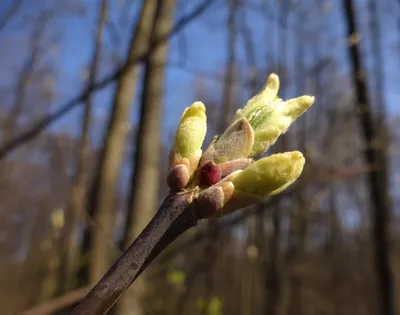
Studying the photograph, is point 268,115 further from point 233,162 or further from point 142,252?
point 142,252

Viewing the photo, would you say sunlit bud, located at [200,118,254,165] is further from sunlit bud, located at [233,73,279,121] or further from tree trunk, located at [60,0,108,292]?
tree trunk, located at [60,0,108,292]

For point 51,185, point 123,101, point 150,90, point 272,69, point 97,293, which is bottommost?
point 97,293

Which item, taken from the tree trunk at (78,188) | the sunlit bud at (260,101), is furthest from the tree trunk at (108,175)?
the sunlit bud at (260,101)

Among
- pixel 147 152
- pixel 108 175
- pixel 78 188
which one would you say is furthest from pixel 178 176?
pixel 78 188

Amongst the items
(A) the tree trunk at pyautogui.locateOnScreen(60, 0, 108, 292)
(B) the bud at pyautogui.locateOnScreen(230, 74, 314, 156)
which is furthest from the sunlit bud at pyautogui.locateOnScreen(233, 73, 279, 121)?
(A) the tree trunk at pyautogui.locateOnScreen(60, 0, 108, 292)

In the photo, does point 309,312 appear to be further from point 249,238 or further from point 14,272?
point 249,238

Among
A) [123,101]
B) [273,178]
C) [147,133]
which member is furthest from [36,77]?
[273,178]

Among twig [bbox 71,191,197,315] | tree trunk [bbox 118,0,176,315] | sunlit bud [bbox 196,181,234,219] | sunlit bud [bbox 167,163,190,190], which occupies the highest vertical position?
tree trunk [bbox 118,0,176,315]
